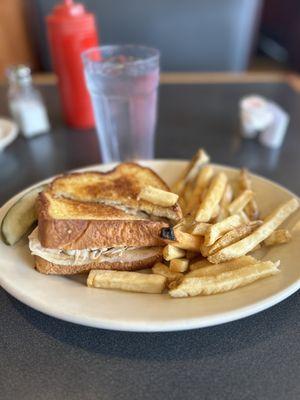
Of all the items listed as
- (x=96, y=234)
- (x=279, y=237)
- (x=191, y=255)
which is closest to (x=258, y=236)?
(x=279, y=237)

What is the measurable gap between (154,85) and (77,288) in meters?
0.90

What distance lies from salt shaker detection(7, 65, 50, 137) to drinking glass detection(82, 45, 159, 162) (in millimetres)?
376

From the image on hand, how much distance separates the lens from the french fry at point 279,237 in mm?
887

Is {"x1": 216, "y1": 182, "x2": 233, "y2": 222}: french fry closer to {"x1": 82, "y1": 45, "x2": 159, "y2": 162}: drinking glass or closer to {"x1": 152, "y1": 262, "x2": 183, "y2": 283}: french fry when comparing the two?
{"x1": 152, "y1": 262, "x2": 183, "y2": 283}: french fry

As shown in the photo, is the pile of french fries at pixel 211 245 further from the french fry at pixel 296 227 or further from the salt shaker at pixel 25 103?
the salt shaker at pixel 25 103

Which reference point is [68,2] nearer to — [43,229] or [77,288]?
[43,229]

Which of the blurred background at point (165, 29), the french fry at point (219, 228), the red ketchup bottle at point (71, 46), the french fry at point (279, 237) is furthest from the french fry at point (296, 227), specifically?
the blurred background at point (165, 29)

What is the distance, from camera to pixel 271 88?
83.0 inches

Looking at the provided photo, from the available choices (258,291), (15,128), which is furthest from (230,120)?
(258,291)

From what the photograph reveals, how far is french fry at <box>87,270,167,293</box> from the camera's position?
783 mm

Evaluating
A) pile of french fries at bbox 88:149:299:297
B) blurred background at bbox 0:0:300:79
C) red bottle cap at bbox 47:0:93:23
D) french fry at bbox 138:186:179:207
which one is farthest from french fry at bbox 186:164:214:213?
blurred background at bbox 0:0:300:79

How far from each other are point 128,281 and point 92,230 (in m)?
0.15

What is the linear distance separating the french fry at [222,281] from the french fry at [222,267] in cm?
3

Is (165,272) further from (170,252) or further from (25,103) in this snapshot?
(25,103)
